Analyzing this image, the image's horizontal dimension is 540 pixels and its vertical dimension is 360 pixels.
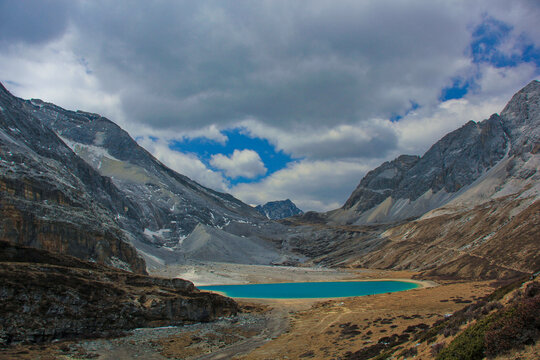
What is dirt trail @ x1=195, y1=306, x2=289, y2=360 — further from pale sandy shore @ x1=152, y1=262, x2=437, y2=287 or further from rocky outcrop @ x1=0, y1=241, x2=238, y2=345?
pale sandy shore @ x1=152, y1=262, x2=437, y2=287

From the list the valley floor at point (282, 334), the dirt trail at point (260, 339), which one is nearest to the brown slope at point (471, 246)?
the valley floor at point (282, 334)

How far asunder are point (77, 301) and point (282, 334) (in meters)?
20.8

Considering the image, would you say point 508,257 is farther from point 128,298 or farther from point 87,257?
point 87,257

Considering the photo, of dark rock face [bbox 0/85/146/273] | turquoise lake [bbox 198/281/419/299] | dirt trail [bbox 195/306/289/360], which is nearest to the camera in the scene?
dirt trail [bbox 195/306/289/360]

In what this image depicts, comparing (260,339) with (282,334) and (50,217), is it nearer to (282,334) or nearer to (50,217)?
(282,334)

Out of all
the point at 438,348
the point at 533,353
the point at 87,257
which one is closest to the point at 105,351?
the point at 438,348

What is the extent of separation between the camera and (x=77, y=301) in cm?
3216

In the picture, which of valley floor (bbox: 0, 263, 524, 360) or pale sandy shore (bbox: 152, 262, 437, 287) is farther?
pale sandy shore (bbox: 152, 262, 437, 287)

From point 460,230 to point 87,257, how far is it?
116273 millimetres

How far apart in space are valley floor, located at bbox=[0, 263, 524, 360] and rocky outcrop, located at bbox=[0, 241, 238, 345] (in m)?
1.81

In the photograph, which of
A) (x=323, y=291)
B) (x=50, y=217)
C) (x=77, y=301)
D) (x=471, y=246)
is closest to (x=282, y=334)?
(x=77, y=301)

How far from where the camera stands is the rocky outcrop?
94.0ft

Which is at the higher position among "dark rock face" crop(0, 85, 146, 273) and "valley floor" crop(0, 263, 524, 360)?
"dark rock face" crop(0, 85, 146, 273)

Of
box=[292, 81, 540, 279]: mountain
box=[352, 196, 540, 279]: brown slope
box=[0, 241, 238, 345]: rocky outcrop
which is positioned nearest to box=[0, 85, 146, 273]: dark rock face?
box=[0, 241, 238, 345]: rocky outcrop
